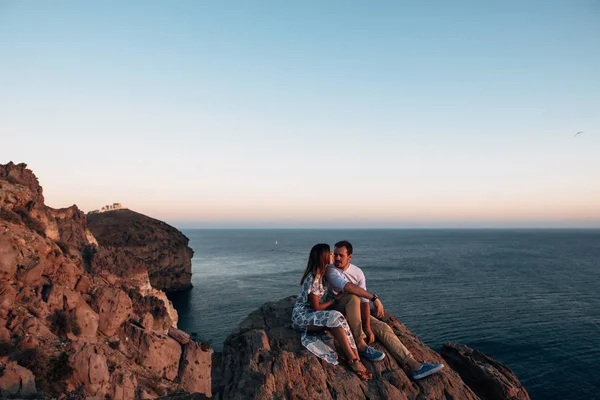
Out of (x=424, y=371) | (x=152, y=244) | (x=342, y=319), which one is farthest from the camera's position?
(x=152, y=244)

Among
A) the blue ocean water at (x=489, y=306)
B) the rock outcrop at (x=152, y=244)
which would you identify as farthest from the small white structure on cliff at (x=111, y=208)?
the blue ocean water at (x=489, y=306)

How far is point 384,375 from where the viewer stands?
995cm

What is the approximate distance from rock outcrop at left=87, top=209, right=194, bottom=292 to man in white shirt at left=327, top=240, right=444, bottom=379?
297 feet

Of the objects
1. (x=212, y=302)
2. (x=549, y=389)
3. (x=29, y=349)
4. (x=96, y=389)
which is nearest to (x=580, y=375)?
(x=549, y=389)

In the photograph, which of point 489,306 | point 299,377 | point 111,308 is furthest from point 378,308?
point 489,306

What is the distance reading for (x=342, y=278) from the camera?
10.4 metres

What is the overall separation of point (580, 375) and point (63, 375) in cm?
4879

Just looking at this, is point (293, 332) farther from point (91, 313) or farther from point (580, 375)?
point (580, 375)

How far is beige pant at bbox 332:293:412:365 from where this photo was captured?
1023 cm

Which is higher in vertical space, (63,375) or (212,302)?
(63,375)

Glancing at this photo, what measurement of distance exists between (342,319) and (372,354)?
137 cm

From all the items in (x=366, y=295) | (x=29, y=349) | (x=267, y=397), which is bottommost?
(x=29, y=349)

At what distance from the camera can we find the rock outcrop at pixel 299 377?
9078mm

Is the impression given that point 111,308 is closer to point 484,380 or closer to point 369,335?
point 369,335
